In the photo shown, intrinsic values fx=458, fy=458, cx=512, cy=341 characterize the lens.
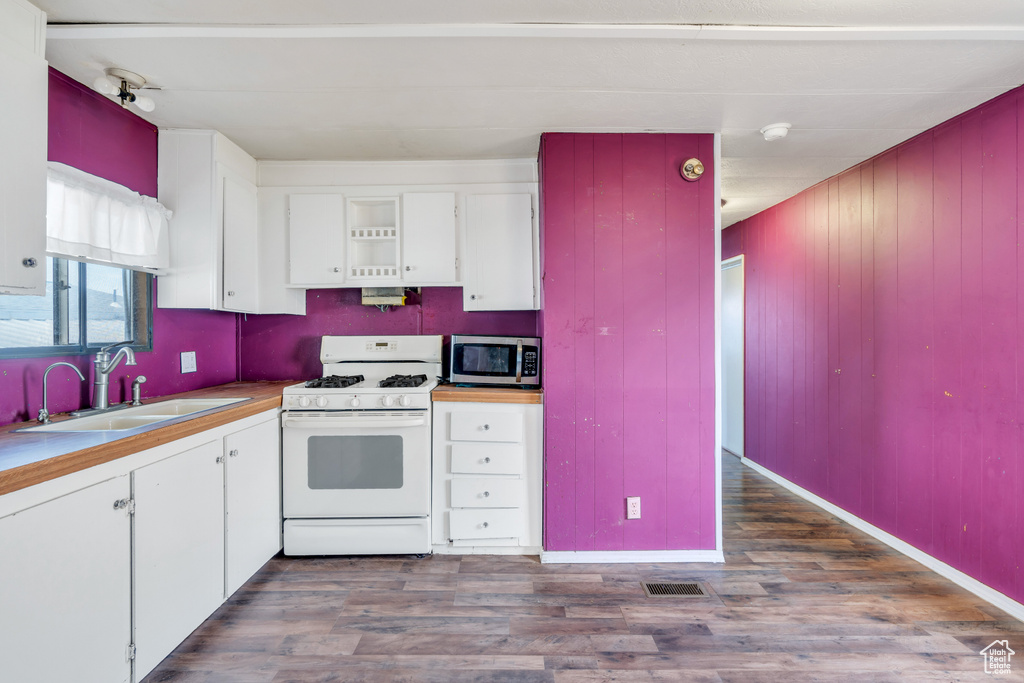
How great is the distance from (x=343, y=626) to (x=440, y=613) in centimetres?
41

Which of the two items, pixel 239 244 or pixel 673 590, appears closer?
pixel 673 590

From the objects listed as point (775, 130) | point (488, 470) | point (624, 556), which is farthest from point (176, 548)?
point (775, 130)

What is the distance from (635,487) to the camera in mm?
2475

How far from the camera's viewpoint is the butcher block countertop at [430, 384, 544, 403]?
252 centimetres

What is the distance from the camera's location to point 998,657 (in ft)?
5.74

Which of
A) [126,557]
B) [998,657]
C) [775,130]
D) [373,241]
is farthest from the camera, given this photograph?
[373,241]

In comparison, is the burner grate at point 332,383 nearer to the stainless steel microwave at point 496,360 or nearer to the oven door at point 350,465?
the oven door at point 350,465

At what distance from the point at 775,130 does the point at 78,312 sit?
3.41 metres

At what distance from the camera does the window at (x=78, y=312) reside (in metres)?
1.77

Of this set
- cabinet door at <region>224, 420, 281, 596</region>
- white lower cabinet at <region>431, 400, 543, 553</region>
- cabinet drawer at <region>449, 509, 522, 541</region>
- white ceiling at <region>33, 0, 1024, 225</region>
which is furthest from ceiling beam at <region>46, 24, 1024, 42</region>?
cabinet drawer at <region>449, 509, 522, 541</region>

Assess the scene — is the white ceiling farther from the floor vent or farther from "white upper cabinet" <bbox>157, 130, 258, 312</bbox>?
the floor vent

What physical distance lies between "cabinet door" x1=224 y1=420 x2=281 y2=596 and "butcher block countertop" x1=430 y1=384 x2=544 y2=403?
A: 34.7 inches

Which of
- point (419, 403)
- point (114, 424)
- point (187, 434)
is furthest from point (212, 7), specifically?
point (419, 403)

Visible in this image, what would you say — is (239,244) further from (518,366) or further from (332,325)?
(518,366)
